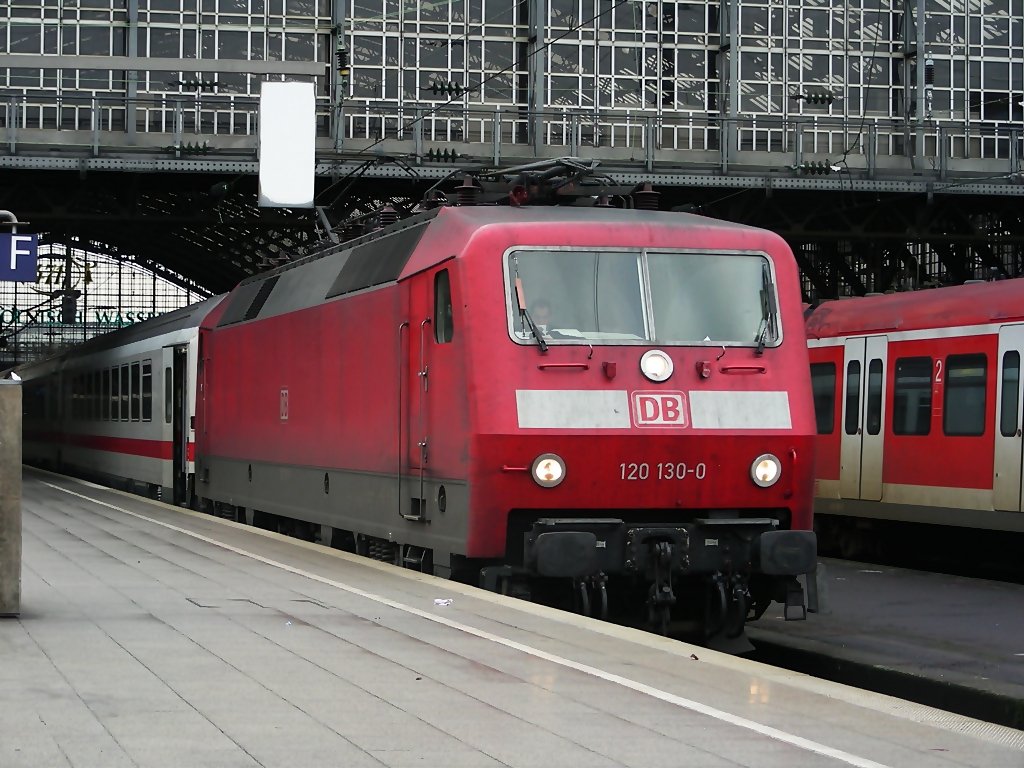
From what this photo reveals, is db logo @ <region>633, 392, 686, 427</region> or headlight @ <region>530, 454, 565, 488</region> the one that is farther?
db logo @ <region>633, 392, 686, 427</region>

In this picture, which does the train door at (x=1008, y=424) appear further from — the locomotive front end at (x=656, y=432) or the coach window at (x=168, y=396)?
the coach window at (x=168, y=396)

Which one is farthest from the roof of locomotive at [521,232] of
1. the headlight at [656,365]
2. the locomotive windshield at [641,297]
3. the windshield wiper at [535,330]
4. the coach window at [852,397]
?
the coach window at [852,397]

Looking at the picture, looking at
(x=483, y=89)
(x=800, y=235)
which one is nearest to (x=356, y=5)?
(x=483, y=89)

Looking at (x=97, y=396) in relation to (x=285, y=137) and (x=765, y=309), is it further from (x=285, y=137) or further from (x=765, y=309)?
(x=765, y=309)

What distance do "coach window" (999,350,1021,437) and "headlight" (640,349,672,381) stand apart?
20.4 feet

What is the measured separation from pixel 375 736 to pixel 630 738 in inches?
37.3

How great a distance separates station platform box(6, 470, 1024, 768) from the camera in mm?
6094

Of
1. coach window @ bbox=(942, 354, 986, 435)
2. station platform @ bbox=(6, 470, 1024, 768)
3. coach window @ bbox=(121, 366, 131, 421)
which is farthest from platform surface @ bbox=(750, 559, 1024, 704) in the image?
coach window @ bbox=(121, 366, 131, 421)

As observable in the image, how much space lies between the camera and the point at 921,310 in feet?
60.5

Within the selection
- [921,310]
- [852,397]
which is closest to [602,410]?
[921,310]

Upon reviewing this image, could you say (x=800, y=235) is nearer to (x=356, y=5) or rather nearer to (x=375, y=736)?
(x=356, y=5)

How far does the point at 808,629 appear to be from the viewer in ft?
40.4

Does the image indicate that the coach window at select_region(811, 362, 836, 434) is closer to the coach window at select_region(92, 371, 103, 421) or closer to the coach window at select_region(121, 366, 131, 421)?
the coach window at select_region(121, 366, 131, 421)

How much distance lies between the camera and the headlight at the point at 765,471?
1164 centimetres
